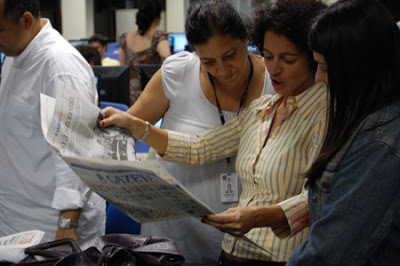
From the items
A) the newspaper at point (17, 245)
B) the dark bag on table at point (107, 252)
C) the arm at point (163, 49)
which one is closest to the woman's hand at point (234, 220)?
the dark bag on table at point (107, 252)

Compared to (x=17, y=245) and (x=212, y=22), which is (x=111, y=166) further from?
(x=212, y=22)

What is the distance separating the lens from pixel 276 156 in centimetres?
140

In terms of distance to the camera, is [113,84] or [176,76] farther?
[113,84]

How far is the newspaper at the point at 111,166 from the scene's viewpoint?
108 centimetres

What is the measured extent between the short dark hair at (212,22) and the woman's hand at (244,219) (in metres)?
0.56

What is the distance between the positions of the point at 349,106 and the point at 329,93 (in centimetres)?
6

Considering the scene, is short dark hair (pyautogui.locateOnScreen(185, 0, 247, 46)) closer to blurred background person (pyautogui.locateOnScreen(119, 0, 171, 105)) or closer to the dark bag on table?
the dark bag on table

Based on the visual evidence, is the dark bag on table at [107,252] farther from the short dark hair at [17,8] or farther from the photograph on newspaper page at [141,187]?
the short dark hair at [17,8]

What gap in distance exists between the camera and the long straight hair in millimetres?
974

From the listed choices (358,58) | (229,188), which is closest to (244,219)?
(229,188)

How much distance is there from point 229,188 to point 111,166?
0.71m

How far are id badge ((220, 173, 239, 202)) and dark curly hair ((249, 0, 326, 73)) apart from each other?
0.47 metres

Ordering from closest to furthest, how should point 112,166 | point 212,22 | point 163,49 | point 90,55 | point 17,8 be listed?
point 112,166, point 212,22, point 17,8, point 163,49, point 90,55

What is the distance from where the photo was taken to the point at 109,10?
47.6 ft
